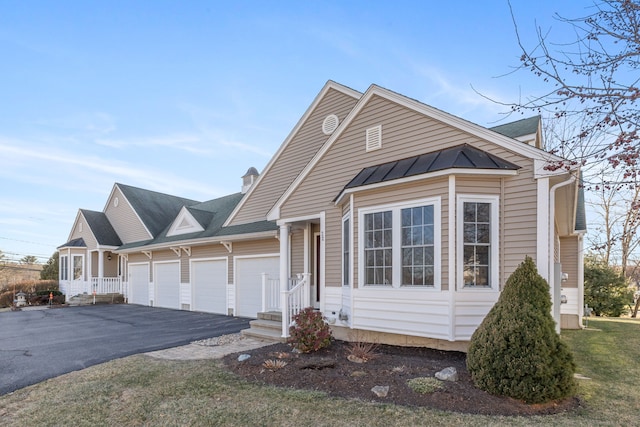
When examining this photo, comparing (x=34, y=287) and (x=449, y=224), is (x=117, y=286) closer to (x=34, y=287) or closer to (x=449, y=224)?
(x=34, y=287)

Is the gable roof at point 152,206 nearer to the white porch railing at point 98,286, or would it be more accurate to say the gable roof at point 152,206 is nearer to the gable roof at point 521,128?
the white porch railing at point 98,286

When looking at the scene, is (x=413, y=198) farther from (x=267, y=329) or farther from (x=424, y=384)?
(x=267, y=329)

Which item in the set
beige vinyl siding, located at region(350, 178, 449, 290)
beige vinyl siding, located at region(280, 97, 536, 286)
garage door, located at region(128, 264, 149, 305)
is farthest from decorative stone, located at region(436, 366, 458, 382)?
garage door, located at region(128, 264, 149, 305)

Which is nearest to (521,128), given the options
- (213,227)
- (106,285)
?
(213,227)

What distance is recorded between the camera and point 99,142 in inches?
757

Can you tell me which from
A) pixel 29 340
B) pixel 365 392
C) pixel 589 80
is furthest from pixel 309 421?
pixel 29 340

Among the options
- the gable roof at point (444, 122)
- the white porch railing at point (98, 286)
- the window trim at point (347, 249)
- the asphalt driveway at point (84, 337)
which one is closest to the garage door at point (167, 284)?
the asphalt driveway at point (84, 337)

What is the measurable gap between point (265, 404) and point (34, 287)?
77.3 ft

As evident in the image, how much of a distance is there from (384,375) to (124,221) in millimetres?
19938

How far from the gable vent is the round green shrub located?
163 inches

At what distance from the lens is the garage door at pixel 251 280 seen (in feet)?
40.4

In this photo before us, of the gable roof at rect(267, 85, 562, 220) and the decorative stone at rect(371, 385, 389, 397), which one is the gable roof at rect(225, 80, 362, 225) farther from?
the decorative stone at rect(371, 385, 389, 397)

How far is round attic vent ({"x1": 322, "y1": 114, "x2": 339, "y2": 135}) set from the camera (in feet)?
37.6

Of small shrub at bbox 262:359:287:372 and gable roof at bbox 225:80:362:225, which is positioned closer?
small shrub at bbox 262:359:287:372
